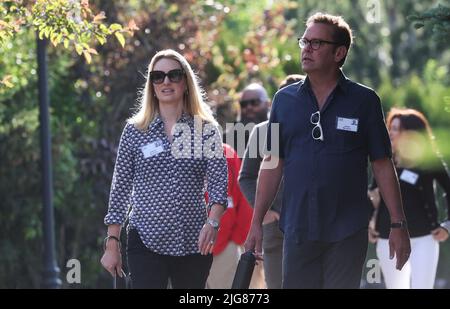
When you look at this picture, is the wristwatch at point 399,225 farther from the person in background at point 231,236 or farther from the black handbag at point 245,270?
the person in background at point 231,236

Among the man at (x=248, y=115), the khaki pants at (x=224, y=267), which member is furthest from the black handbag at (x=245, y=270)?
the man at (x=248, y=115)

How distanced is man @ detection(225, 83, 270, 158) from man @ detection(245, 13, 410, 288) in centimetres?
327

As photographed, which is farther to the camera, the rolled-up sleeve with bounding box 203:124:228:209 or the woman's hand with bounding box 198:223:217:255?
the rolled-up sleeve with bounding box 203:124:228:209

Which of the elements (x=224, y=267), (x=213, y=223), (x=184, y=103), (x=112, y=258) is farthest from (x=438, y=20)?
(x=224, y=267)

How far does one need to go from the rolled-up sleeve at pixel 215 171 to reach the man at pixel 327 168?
0.26 metres

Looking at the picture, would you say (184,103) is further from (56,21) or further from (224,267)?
(224,267)

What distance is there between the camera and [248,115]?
35.9ft

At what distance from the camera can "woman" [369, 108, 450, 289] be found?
1075 centimetres

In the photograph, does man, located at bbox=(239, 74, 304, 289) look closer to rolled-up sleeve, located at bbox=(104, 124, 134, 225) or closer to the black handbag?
rolled-up sleeve, located at bbox=(104, 124, 134, 225)

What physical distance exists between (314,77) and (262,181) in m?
0.65

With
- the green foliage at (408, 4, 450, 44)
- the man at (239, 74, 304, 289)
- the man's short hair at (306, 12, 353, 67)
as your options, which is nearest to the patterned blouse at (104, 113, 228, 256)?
the man's short hair at (306, 12, 353, 67)

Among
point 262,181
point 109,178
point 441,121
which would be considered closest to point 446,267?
point 441,121

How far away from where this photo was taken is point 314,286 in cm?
728

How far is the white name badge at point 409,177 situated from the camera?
10.8 m
